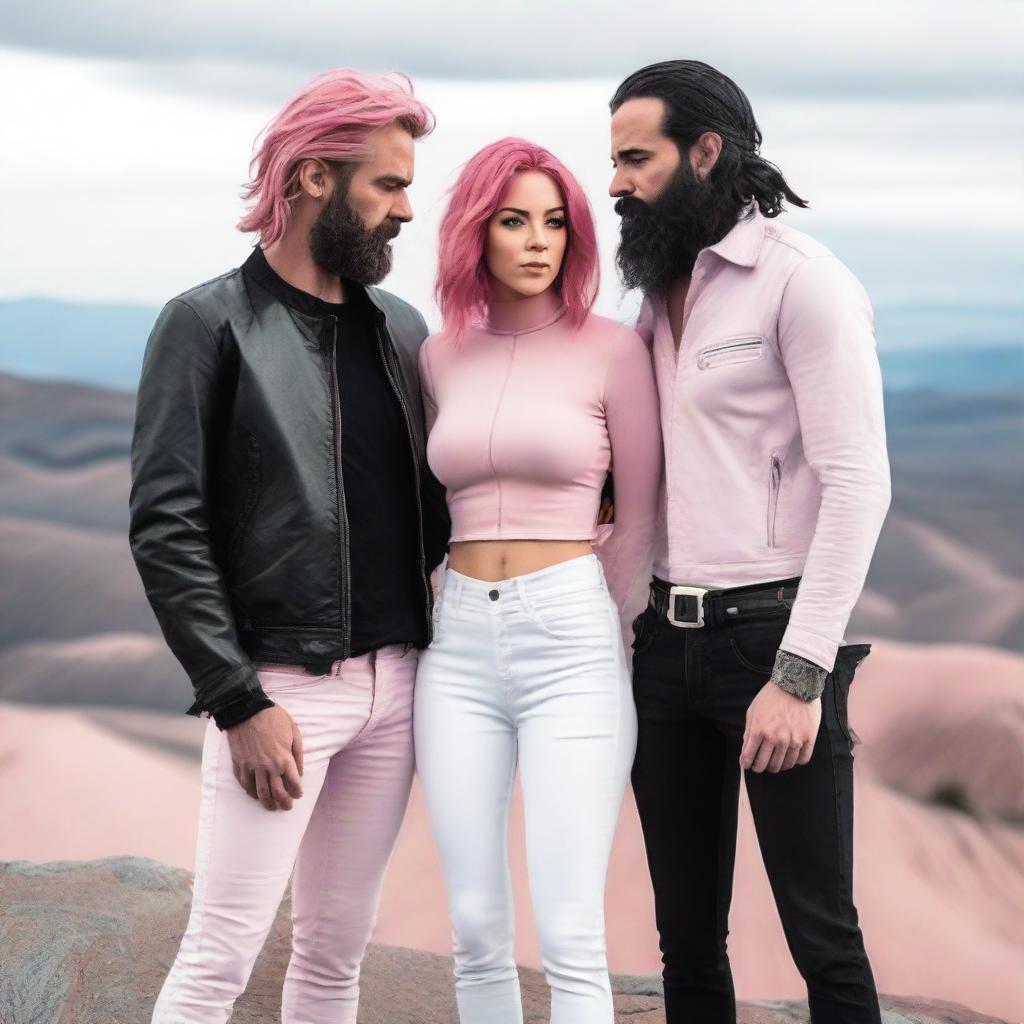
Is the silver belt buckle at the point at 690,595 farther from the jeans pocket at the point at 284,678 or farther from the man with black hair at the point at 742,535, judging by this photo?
the jeans pocket at the point at 284,678

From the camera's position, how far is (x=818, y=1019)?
9.78 ft

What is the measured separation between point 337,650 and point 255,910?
51 centimetres

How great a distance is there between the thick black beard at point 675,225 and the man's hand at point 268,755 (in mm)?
1157

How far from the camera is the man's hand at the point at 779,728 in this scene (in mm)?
2857

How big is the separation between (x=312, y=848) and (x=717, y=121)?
1673 mm

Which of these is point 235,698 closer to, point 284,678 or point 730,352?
point 284,678

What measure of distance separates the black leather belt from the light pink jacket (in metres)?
0.02

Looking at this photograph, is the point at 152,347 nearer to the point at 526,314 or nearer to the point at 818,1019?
the point at 526,314

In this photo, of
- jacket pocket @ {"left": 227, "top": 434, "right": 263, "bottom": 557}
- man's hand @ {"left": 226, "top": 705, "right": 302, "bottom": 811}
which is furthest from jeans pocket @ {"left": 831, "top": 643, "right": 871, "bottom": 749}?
jacket pocket @ {"left": 227, "top": 434, "right": 263, "bottom": 557}

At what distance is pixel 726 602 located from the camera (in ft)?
9.74

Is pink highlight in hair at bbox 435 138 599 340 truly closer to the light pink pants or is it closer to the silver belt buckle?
the silver belt buckle

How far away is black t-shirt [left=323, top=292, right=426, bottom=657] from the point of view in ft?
10.0

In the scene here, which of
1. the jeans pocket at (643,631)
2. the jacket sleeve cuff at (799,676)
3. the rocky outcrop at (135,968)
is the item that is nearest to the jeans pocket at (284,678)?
the jeans pocket at (643,631)

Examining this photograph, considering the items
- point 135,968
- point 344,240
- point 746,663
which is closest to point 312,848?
point 746,663
